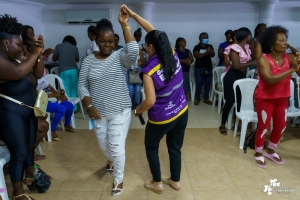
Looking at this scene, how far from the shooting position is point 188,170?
2.52 m

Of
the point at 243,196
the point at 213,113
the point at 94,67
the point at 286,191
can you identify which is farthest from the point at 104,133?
the point at 213,113

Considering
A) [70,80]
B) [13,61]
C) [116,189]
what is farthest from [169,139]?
[70,80]

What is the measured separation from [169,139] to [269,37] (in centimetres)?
140

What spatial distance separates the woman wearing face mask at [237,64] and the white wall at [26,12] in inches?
156

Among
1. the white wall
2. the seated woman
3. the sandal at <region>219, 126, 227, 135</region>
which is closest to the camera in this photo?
the seated woman

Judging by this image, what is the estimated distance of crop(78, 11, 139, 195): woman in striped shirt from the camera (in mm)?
1814

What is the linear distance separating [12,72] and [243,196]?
206 centimetres

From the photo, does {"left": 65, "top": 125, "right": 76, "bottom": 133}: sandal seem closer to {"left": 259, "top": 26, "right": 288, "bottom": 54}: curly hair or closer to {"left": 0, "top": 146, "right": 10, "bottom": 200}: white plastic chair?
{"left": 0, "top": 146, "right": 10, "bottom": 200}: white plastic chair

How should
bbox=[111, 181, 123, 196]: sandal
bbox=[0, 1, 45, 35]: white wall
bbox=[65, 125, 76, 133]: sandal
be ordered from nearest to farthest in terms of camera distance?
bbox=[111, 181, 123, 196]: sandal
bbox=[65, 125, 76, 133]: sandal
bbox=[0, 1, 45, 35]: white wall

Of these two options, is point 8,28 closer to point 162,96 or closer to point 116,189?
point 162,96

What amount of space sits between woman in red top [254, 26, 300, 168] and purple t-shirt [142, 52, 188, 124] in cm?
104

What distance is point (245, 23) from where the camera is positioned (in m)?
5.69

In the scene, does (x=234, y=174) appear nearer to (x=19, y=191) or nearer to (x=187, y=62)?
(x=19, y=191)

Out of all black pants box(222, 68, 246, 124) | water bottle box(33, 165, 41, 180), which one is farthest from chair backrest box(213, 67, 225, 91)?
water bottle box(33, 165, 41, 180)
